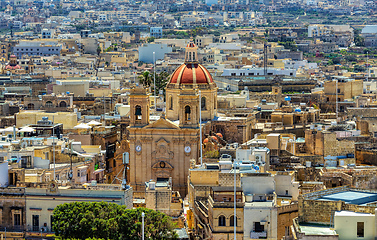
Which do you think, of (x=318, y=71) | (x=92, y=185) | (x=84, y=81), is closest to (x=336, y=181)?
(x=92, y=185)

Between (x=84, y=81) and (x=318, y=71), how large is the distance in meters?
49.7

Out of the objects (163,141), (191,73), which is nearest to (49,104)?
(191,73)

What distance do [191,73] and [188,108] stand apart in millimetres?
8714

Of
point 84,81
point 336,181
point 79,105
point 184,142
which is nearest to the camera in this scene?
point 336,181

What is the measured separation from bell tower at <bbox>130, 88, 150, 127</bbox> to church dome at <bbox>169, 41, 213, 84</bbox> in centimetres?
790

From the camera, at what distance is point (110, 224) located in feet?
177

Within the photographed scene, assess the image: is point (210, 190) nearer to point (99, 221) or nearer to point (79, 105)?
point (99, 221)

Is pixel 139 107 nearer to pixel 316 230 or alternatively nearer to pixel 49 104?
pixel 316 230

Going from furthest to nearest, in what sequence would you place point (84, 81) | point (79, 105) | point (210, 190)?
point (84, 81), point (79, 105), point (210, 190)

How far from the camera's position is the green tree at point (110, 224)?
54000mm

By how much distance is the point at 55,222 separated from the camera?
5538 centimetres

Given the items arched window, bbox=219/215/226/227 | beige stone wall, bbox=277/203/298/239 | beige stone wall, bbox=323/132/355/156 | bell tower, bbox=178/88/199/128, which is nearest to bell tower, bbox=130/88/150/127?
bell tower, bbox=178/88/199/128

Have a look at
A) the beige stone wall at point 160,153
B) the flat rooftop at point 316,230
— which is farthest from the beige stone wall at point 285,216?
the beige stone wall at point 160,153

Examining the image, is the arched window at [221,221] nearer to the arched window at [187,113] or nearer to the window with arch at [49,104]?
the arched window at [187,113]
